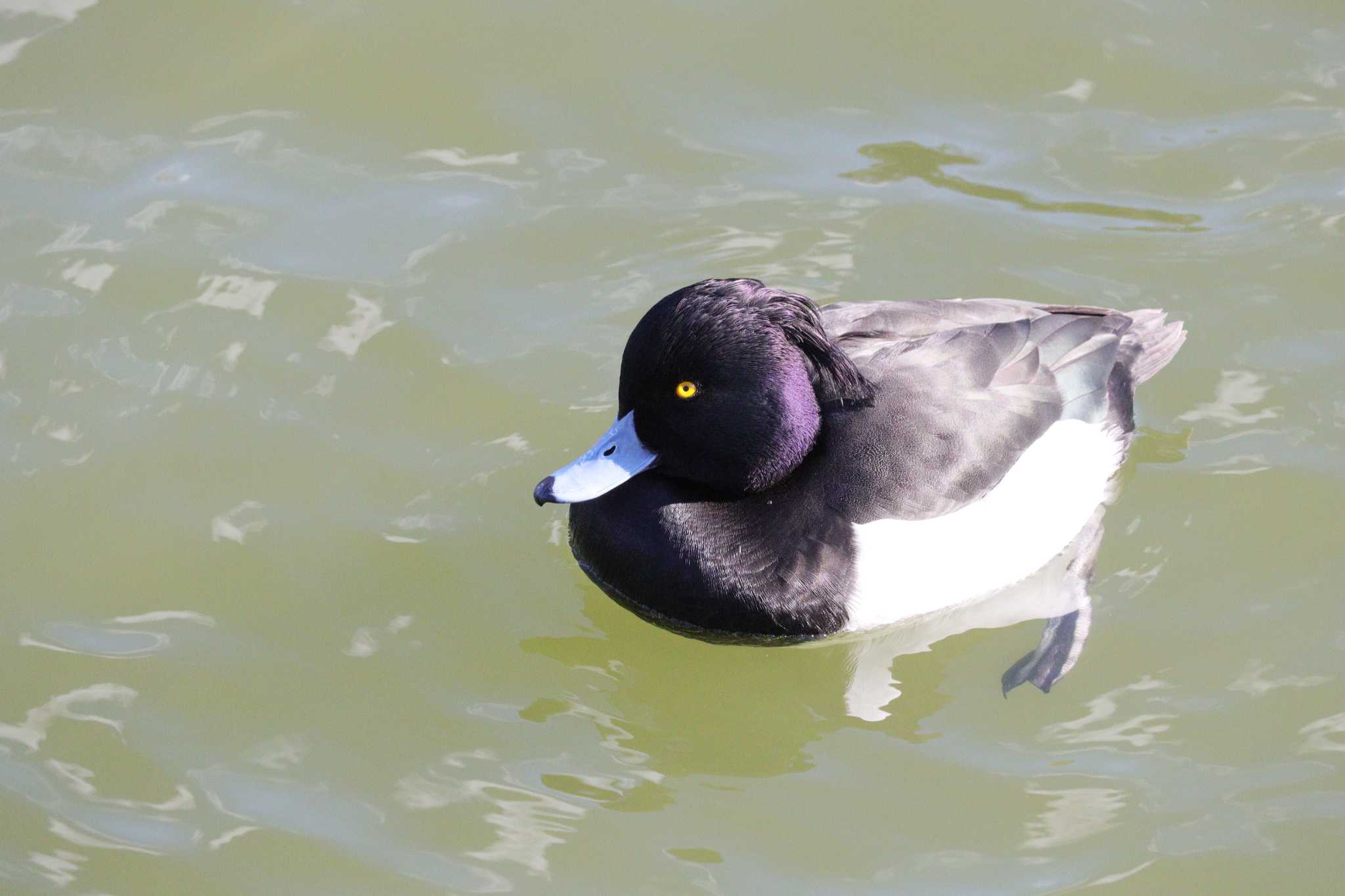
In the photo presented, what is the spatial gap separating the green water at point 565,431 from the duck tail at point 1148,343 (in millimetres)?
284

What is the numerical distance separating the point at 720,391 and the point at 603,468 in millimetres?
467

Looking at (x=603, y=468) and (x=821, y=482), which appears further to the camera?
(x=821, y=482)

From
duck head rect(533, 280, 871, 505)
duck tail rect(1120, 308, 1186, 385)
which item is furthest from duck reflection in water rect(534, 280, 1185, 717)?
duck tail rect(1120, 308, 1186, 385)

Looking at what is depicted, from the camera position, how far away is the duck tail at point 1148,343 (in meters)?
6.33

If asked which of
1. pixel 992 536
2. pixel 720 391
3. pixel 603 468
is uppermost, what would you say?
pixel 720 391

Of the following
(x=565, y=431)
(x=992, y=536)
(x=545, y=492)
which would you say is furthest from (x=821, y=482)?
(x=565, y=431)

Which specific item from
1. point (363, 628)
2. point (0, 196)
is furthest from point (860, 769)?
point (0, 196)

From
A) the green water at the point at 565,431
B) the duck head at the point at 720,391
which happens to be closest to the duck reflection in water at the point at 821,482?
the duck head at the point at 720,391

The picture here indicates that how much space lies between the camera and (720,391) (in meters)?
5.36

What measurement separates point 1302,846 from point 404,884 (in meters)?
2.69

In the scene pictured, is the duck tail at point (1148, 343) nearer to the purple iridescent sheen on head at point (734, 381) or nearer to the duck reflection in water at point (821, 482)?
the duck reflection in water at point (821, 482)

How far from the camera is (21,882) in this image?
4.75 metres

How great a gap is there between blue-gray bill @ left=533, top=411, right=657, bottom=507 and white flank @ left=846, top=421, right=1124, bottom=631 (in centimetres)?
79

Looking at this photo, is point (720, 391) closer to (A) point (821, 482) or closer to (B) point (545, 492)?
(A) point (821, 482)
